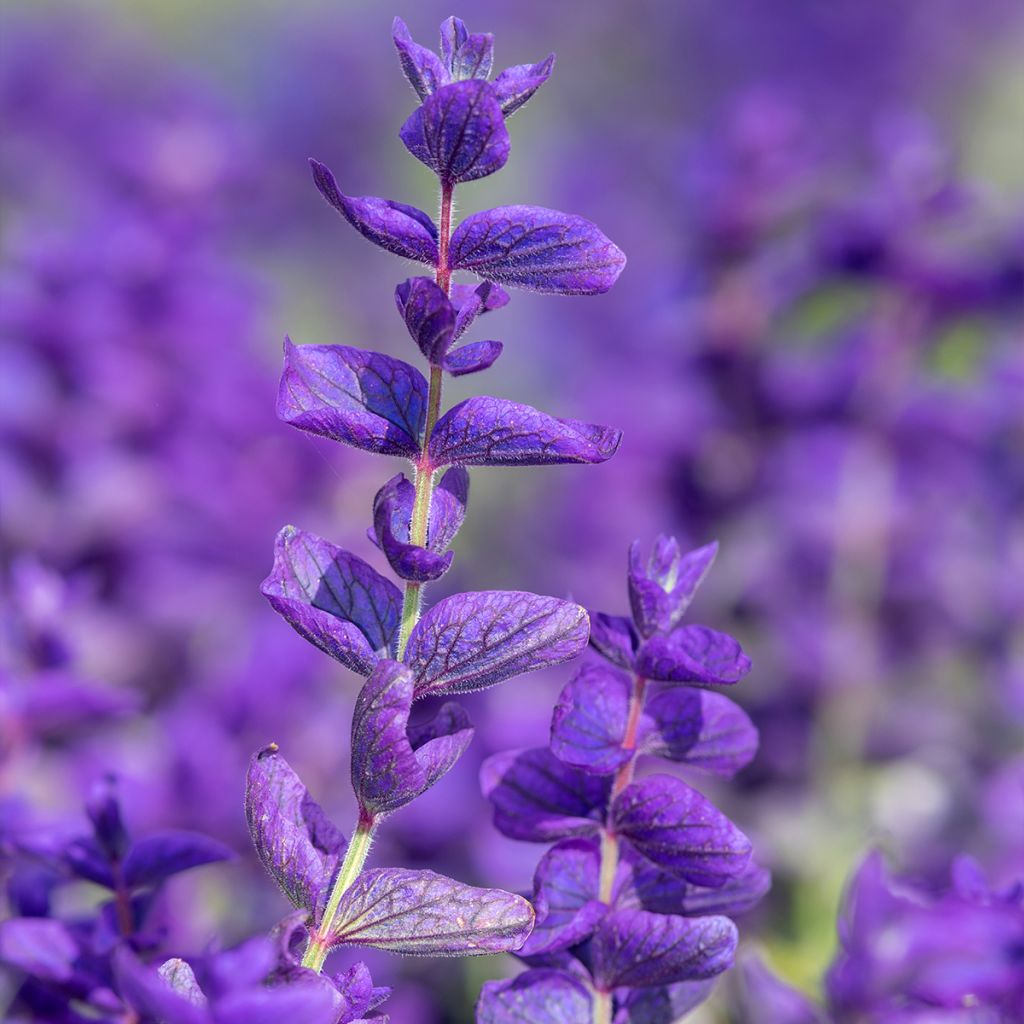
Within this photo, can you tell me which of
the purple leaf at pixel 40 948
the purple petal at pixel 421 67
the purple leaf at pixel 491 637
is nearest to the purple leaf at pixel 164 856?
the purple leaf at pixel 40 948

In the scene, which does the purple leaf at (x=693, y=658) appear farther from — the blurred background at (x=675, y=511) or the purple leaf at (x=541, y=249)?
the blurred background at (x=675, y=511)

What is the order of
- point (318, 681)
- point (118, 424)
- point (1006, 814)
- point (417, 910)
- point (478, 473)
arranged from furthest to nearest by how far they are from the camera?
point (478, 473), point (118, 424), point (318, 681), point (1006, 814), point (417, 910)

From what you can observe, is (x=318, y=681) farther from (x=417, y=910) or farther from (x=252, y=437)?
(x=417, y=910)

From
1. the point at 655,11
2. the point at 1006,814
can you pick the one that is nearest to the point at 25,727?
the point at 1006,814

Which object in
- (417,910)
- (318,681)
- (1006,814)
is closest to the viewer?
(417,910)

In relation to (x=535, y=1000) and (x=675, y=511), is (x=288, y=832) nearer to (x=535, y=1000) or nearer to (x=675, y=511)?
(x=535, y=1000)

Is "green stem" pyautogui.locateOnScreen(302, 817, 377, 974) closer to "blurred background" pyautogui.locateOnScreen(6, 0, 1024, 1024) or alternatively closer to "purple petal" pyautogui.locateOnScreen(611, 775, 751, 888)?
"purple petal" pyautogui.locateOnScreen(611, 775, 751, 888)
